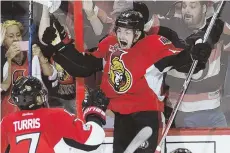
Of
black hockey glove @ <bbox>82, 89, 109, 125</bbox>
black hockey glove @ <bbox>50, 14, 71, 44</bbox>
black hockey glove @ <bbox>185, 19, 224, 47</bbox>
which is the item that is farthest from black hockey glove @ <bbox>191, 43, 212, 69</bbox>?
black hockey glove @ <bbox>50, 14, 71, 44</bbox>

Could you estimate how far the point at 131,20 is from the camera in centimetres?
219

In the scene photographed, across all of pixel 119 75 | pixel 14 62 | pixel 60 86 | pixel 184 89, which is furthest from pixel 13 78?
pixel 184 89

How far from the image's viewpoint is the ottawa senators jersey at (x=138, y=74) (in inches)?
87.1

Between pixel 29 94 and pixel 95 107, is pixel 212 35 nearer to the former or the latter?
pixel 95 107

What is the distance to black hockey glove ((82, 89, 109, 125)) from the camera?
6.48 ft

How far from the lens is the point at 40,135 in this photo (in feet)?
6.12

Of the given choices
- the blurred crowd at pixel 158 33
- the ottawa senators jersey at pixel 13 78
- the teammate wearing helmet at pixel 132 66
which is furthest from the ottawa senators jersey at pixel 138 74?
the ottawa senators jersey at pixel 13 78

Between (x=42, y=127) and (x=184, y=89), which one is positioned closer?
(x=42, y=127)

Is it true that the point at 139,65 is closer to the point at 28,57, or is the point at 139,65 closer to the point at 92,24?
the point at 92,24

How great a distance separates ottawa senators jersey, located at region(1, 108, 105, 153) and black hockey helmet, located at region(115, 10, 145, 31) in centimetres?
47

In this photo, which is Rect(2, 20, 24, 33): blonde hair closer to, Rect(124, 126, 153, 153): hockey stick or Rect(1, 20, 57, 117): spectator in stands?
Rect(1, 20, 57, 117): spectator in stands

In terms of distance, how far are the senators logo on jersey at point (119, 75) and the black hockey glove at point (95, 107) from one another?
196mm

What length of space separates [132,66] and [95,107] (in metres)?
0.32

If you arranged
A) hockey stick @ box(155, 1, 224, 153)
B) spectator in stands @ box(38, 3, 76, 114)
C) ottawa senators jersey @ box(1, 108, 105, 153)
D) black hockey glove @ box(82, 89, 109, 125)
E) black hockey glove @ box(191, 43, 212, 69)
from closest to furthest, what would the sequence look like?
1. ottawa senators jersey @ box(1, 108, 105, 153)
2. black hockey glove @ box(82, 89, 109, 125)
3. black hockey glove @ box(191, 43, 212, 69)
4. hockey stick @ box(155, 1, 224, 153)
5. spectator in stands @ box(38, 3, 76, 114)
